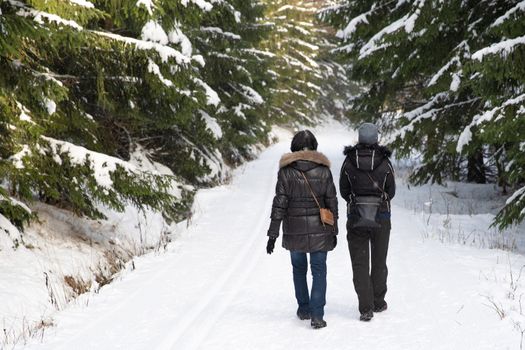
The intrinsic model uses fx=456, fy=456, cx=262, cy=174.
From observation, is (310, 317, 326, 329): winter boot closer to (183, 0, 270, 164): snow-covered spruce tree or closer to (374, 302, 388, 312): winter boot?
(374, 302, 388, 312): winter boot

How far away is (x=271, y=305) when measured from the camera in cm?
570

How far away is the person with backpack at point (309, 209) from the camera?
16.1ft

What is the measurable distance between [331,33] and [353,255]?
4407 cm

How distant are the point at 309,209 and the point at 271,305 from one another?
4.98 feet

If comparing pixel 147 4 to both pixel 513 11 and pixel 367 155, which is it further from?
pixel 513 11

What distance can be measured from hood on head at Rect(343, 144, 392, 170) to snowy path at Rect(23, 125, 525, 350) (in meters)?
1.74

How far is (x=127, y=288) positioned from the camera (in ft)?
20.6

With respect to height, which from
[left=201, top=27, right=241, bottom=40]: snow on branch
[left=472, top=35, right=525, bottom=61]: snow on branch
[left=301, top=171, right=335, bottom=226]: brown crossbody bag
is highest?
[left=201, top=27, right=241, bottom=40]: snow on branch

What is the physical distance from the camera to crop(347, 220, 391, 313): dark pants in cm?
507

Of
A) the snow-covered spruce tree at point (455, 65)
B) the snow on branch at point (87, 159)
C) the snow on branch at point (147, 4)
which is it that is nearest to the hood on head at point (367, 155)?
the snow-covered spruce tree at point (455, 65)

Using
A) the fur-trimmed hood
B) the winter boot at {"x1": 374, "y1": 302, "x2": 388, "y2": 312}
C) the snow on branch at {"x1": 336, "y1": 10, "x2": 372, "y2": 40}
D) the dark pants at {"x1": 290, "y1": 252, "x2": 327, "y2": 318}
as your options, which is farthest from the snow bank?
the winter boot at {"x1": 374, "y1": 302, "x2": 388, "y2": 312}

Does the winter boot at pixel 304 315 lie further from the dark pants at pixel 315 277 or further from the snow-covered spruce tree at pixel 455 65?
the snow-covered spruce tree at pixel 455 65

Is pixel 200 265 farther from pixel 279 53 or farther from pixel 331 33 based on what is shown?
pixel 331 33

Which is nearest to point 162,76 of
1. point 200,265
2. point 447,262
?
point 200,265
